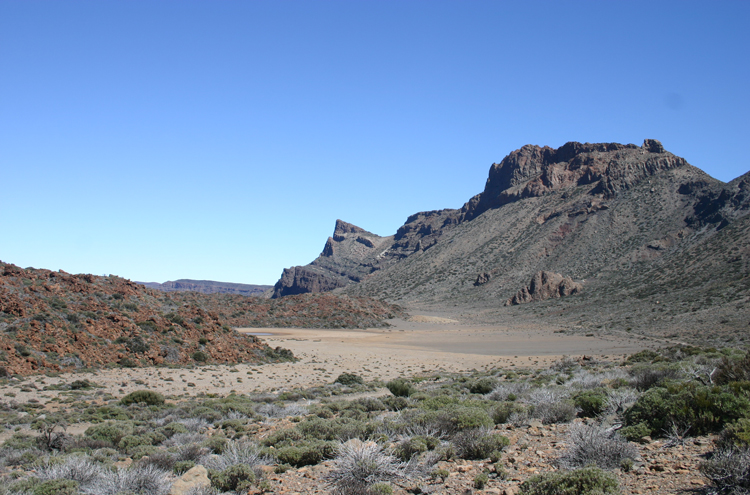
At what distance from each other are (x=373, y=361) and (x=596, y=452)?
25723mm

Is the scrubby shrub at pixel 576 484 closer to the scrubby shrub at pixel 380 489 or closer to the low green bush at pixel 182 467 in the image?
the scrubby shrub at pixel 380 489

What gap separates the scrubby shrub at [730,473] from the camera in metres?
4.45

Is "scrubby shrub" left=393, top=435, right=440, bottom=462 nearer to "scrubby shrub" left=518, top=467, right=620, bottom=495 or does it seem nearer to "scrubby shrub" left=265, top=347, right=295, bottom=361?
Answer: "scrubby shrub" left=518, top=467, right=620, bottom=495

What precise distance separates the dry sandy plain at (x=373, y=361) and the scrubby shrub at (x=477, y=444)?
13.0 meters

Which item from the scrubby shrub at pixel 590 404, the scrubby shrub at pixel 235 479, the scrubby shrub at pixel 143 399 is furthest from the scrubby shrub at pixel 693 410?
the scrubby shrub at pixel 143 399

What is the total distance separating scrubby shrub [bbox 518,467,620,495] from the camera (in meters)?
4.70

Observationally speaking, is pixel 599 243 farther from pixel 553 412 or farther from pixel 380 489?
Answer: pixel 380 489

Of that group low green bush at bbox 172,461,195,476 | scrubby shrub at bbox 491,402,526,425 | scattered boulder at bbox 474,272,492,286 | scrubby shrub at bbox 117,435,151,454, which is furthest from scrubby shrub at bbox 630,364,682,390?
scattered boulder at bbox 474,272,492,286

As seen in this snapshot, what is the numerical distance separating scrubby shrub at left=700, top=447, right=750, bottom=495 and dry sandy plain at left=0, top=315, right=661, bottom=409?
16319 mm

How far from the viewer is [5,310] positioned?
70.8 ft

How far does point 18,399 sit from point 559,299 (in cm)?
6788

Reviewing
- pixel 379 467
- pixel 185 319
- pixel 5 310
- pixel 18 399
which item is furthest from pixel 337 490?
pixel 185 319

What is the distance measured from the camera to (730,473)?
4.55 meters

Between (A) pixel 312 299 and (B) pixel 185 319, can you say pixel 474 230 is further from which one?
(B) pixel 185 319
